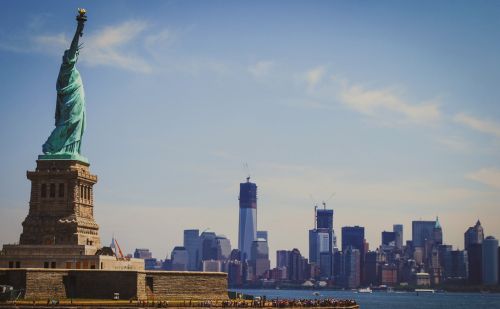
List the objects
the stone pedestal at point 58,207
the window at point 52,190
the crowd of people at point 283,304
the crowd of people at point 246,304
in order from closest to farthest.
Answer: the crowd of people at point 246,304, the crowd of people at point 283,304, the stone pedestal at point 58,207, the window at point 52,190

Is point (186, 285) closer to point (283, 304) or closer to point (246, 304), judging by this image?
point (246, 304)

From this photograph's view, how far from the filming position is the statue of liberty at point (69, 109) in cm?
11369

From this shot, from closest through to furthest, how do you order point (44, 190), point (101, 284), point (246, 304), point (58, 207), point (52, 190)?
point (101, 284)
point (246, 304)
point (58, 207)
point (52, 190)
point (44, 190)

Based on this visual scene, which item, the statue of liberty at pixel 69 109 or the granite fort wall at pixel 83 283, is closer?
the granite fort wall at pixel 83 283

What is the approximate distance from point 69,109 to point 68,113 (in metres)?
0.48

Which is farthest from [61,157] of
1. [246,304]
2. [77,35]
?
[246,304]

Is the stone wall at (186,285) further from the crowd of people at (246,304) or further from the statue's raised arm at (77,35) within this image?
the statue's raised arm at (77,35)

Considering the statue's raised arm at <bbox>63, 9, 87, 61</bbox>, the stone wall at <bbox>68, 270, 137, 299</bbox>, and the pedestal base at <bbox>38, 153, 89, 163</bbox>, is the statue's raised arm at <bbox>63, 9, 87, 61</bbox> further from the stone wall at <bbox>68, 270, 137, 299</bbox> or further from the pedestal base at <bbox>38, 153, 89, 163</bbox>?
the stone wall at <bbox>68, 270, 137, 299</bbox>

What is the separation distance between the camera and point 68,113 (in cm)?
11431

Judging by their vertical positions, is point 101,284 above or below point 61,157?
below

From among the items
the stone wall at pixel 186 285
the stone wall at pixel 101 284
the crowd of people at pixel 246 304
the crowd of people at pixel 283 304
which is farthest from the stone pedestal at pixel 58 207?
the crowd of people at pixel 283 304

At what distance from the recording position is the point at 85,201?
114 m

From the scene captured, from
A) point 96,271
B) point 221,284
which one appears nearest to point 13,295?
point 96,271

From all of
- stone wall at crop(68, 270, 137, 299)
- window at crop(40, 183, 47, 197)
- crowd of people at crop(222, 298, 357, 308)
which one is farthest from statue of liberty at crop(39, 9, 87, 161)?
crowd of people at crop(222, 298, 357, 308)
